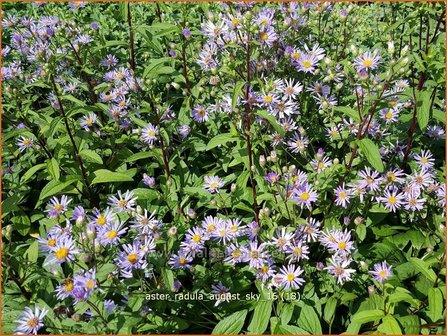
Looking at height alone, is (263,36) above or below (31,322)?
above

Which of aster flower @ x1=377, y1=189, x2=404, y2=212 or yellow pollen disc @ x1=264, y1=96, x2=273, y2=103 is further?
yellow pollen disc @ x1=264, y1=96, x2=273, y2=103

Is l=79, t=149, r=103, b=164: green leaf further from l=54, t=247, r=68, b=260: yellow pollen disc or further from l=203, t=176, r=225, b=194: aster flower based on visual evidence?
l=54, t=247, r=68, b=260: yellow pollen disc

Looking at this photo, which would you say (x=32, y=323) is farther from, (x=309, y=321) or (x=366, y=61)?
(x=366, y=61)

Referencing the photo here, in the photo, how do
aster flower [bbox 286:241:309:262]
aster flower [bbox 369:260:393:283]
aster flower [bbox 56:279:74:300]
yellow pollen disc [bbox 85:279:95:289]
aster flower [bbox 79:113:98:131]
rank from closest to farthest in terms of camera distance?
yellow pollen disc [bbox 85:279:95:289] < aster flower [bbox 56:279:74:300] < aster flower [bbox 369:260:393:283] < aster flower [bbox 286:241:309:262] < aster flower [bbox 79:113:98:131]

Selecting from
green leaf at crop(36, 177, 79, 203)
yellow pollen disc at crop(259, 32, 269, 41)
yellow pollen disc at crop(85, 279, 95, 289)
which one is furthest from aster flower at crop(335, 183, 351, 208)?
green leaf at crop(36, 177, 79, 203)

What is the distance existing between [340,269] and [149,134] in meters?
1.53

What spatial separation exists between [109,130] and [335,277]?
181 cm

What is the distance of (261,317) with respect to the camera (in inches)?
99.1

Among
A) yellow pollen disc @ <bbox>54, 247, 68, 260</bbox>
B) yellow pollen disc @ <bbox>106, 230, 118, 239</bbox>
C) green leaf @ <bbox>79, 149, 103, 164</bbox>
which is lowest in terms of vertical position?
yellow pollen disc @ <bbox>54, 247, 68, 260</bbox>

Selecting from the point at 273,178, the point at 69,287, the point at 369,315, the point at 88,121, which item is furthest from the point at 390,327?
the point at 88,121

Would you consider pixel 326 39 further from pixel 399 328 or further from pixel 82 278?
pixel 82 278

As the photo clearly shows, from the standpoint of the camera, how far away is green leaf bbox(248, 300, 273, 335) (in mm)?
2479

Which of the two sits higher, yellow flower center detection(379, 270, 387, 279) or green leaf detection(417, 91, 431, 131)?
green leaf detection(417, 91, 431, 131)

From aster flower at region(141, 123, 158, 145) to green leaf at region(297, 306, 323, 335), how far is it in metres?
1.47
